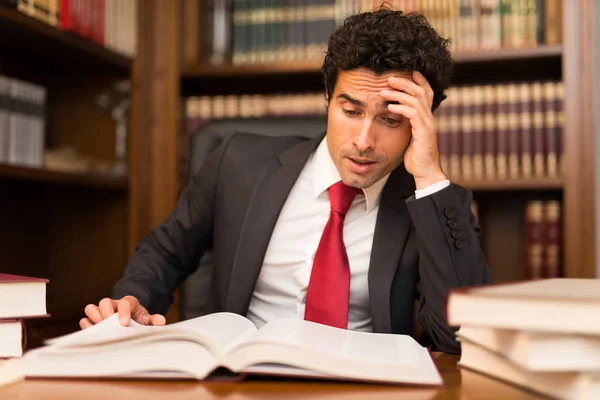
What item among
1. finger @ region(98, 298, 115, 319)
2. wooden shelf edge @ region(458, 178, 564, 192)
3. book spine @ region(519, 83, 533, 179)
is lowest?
finger @ region(98, 298, 115, 319)

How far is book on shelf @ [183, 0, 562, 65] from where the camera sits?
2055 mm

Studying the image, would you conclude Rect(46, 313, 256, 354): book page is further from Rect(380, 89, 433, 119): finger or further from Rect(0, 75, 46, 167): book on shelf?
Rect(0, 75, 46, 167): book on shelf

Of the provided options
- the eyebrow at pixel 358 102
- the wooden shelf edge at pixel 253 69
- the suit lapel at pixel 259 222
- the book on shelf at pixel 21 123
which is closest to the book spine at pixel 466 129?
the wooden shelf edge at pixel 253 69

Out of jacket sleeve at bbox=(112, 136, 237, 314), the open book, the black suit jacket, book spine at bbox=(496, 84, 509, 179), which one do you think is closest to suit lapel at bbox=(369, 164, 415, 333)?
the black suit jacket

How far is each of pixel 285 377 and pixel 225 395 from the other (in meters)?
0.08

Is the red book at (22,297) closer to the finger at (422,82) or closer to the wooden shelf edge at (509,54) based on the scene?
the finger at (422,82)

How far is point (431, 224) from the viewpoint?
1131mm

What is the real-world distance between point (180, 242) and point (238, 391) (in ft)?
2.80

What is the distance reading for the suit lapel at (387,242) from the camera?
48.8 inches

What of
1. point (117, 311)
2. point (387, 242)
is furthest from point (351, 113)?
point (117, 311)

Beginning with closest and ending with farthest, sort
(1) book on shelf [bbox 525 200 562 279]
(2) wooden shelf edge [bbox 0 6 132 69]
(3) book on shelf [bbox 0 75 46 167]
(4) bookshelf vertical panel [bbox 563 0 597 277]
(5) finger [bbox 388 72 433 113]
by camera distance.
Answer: (5) finger [bbox 388 72 433 113] → (2) wooden shelf edge [bbox 0 6 132 69] → (3) book on shelf [bbox 0 75 46 167] → (4) bookshelf vertical panel [bbox 563 0 597 277] → (1) book on shelf [bbox 525 200 562 279]

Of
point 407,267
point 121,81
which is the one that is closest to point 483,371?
point 407,267

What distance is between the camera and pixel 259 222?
1366 mm

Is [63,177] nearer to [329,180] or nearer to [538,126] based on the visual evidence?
[329,180]
